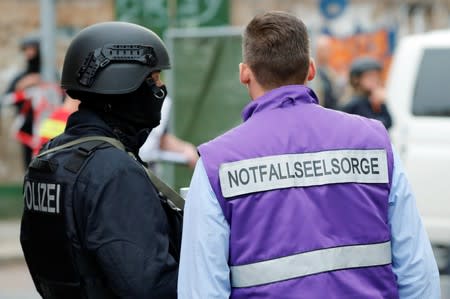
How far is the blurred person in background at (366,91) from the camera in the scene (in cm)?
975

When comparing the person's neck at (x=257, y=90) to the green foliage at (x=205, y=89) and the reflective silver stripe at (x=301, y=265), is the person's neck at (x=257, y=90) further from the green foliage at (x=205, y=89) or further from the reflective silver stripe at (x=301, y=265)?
the green foliage at (x=205, y=89)

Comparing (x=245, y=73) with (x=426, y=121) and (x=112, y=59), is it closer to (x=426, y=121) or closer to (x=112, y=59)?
(x=112, y=59)

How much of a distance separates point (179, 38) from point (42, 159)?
7.42m

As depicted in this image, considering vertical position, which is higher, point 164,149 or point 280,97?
point 280,97

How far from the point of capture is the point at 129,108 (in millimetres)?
3428

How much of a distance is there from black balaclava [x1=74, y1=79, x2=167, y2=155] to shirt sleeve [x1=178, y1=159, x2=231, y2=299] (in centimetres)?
49

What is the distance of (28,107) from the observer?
12.3m

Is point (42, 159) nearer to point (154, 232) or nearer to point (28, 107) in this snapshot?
point (154, 232)

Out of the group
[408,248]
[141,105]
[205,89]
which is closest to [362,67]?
[205,89]

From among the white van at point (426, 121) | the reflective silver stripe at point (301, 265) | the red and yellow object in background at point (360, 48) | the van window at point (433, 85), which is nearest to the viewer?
the reflective silver stripe at point (301, 265)

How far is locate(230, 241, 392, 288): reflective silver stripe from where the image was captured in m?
2.93

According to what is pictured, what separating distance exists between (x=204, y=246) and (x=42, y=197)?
64cm

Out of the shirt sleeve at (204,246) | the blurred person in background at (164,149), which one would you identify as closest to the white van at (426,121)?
the blurred person in background at (164,149)

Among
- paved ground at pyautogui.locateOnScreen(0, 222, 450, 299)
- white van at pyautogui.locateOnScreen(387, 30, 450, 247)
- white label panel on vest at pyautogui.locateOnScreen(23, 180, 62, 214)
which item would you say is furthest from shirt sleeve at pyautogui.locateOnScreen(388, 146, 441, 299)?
paved ground at pyautogui.locateOnScreen(0, 222, 450, 299)
